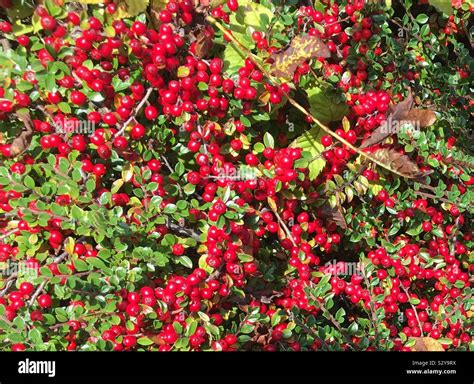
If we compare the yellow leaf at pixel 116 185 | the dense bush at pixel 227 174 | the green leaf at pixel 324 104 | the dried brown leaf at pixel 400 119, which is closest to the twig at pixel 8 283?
the dense bush at pixel 227 174

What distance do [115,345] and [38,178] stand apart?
2.16 ft

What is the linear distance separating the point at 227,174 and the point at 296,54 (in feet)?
1.69

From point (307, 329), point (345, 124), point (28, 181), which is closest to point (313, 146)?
point (345, 124)

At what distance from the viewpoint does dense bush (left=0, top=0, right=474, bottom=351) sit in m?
1.71

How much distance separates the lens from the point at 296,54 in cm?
190

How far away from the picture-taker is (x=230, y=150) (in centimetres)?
199

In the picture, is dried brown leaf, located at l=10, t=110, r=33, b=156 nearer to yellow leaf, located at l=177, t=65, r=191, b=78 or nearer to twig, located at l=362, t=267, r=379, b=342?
yellow leaf, located at l=177, t=65, r=191, b=78

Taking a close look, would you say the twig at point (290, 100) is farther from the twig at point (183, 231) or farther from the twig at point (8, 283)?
the twig at point (8, 283)

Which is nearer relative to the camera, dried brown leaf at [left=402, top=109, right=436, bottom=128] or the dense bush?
the dense bush

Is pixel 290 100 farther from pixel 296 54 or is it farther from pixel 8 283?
pixel 8 283

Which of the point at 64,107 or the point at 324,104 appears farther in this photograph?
the point at 324,104

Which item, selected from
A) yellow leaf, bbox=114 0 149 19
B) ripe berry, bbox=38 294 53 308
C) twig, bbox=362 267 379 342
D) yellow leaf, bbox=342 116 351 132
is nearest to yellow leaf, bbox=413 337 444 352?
twig, bbox=362 267 379 342
